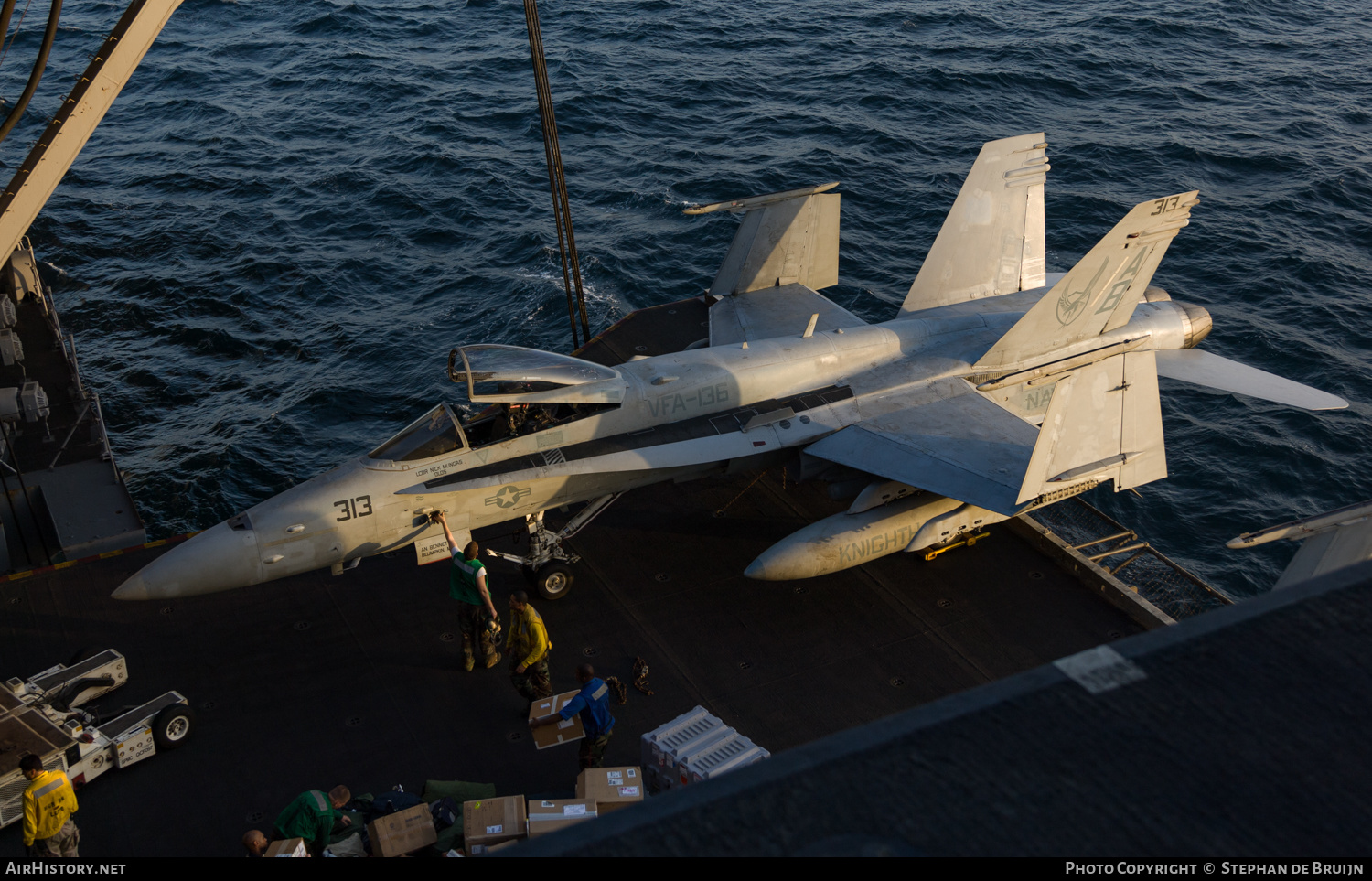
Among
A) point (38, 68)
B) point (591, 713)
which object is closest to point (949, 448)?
point (591, 713)

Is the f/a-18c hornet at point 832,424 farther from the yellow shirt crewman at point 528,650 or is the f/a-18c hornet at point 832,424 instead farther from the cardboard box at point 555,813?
the cardboard box at point 555,813

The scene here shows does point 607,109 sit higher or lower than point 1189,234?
higher

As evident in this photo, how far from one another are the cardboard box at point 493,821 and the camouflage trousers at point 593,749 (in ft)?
4.41

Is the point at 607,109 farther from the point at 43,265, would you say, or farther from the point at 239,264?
the point at 43,265

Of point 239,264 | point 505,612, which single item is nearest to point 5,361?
point 239,264

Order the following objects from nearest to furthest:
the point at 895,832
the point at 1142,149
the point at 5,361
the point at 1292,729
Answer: the point at 895,832 → the point at 1292,729 → the point at 5,361 → the point at 1142,149

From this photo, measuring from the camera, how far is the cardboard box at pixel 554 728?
11242mm

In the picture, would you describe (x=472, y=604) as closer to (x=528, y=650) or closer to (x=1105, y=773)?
(x=528, y=650)

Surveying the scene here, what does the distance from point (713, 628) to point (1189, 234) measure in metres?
24.8

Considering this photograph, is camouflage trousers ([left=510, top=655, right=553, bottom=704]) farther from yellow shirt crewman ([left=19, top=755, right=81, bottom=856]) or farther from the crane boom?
the crane boom

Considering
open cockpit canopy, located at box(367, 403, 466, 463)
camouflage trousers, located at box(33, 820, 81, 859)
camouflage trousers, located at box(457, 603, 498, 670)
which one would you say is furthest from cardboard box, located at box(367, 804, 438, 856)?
open cockpit canopy, located at box(367, 403, 466, 463)

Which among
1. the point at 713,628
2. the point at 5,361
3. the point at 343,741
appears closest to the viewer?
the point at 343,741

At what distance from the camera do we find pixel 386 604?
14.7 m

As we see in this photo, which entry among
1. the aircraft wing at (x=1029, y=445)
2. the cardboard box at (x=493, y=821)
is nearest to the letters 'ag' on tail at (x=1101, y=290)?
the aircraft wing at (x=1029, y=445)
